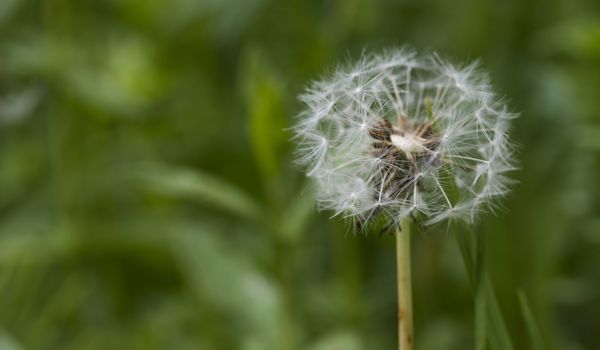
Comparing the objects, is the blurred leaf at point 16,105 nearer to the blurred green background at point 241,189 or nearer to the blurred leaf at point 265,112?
the blurred green background at point 241,189

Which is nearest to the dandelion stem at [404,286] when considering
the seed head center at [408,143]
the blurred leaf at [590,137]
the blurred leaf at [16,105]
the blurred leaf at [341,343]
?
the seed head center at [408,143]

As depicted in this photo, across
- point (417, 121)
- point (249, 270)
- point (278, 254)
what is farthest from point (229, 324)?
point (417, 121)

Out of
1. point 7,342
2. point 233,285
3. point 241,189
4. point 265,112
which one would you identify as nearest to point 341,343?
point 265,112

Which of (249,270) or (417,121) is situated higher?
(249,270)

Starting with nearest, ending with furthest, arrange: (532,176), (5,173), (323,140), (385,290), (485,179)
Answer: (485,179) → (323,140) → (532,176) → (385,290) → (5,173)

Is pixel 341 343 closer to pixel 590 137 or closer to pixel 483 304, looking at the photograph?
pixel 483 304

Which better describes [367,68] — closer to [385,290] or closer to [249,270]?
[249,270]

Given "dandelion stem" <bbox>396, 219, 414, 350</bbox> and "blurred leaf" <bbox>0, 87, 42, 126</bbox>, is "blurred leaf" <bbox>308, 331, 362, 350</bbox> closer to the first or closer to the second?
"dandelion stem" <bbox>396, 219, 414, 350</bbox>
